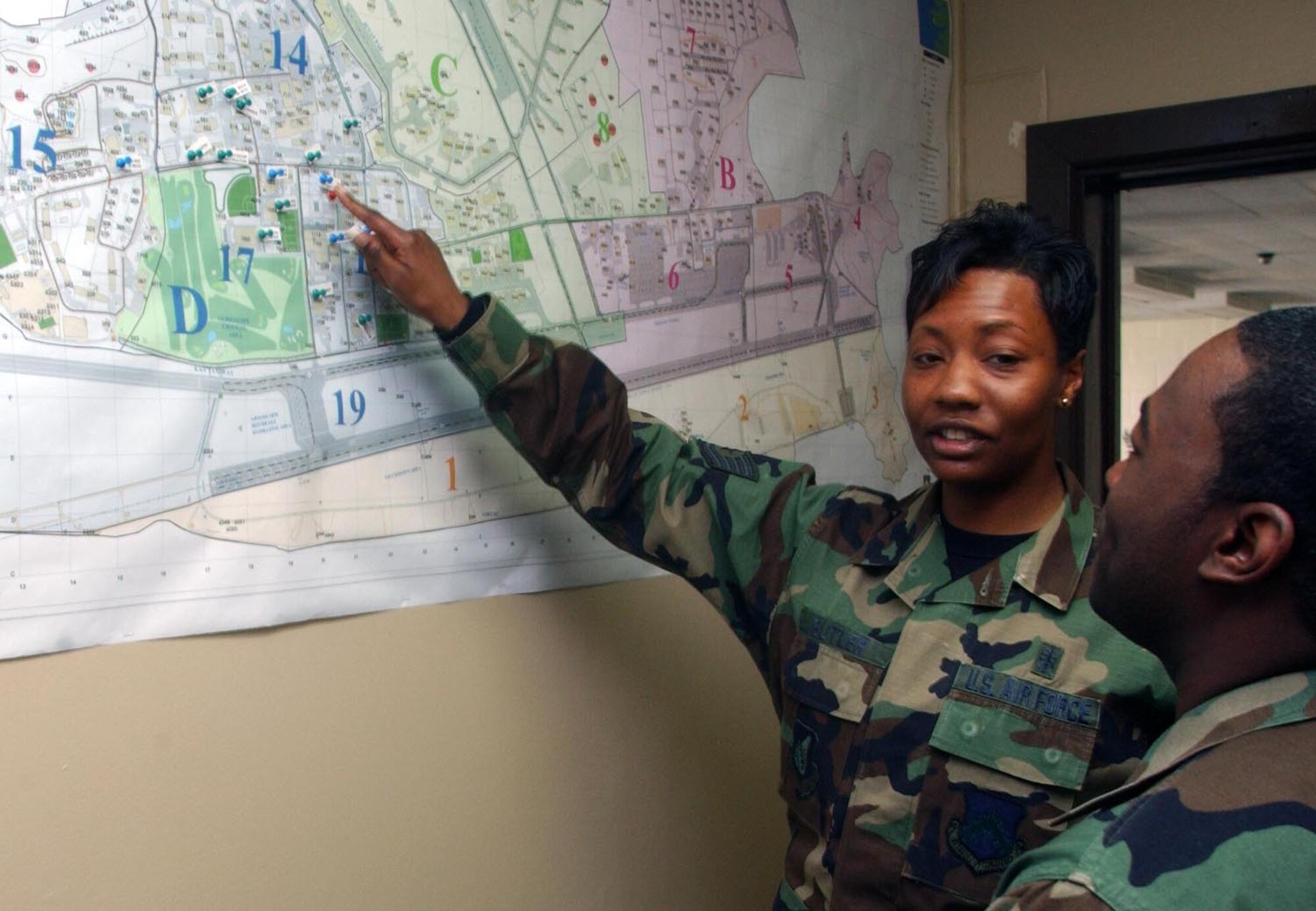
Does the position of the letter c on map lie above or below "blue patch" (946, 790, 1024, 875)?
above

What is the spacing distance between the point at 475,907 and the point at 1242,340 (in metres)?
0.98

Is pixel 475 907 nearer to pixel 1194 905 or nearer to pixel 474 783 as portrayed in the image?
pixel 474 783

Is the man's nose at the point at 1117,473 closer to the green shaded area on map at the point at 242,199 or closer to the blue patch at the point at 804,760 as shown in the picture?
the blue patch at the point at 804,760

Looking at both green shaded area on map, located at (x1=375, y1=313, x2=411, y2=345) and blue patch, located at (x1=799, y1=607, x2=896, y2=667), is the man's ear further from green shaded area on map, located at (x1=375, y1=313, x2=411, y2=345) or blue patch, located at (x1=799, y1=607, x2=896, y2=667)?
green shaded area on map, located at (x1=375, y1=313, x2=411, y2=345)

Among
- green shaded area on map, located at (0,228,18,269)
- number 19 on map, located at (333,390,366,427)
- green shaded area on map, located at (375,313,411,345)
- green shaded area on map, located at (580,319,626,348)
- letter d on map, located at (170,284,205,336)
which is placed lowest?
number 19 on map, located at (333,390,366,427)

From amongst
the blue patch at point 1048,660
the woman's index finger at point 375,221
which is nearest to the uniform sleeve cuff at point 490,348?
the woman's index finger at point 375,221

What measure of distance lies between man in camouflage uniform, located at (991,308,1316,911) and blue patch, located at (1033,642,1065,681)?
30cm

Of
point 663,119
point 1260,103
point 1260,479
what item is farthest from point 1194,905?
point 1260,103

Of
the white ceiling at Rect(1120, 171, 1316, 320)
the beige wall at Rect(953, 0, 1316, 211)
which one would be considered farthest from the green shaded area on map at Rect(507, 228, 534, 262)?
the white ceiling at Rect(1120, 171, 1316, 320)

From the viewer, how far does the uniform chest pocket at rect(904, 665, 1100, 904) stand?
115 centimetres

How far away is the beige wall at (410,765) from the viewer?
100cm

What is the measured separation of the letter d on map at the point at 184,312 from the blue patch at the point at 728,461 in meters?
0.57

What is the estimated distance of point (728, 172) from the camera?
1693mm

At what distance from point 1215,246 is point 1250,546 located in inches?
286
